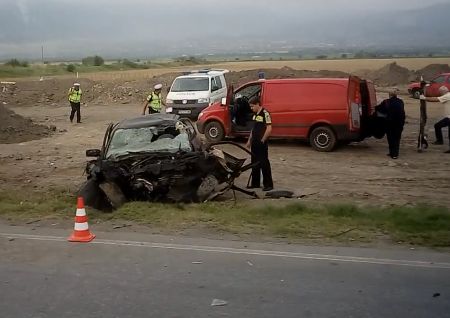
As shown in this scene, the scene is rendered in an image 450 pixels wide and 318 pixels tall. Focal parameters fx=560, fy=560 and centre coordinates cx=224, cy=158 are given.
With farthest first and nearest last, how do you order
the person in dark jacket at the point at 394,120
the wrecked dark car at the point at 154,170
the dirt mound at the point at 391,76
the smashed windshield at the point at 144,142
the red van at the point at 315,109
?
1. the dirt mound at the point at 391,76
2. the red van at the point at 315,109
3. the person in dark jacket at the point at 394,120
4. the smashed windshield at the point at 144,142
5. the wrecked dark car at the point at 154,170

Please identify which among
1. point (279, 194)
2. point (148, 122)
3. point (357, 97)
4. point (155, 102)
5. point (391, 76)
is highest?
point (391, 76)

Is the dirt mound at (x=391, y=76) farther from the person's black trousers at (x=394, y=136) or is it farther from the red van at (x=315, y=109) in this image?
the person's black trousers at (x=394, y=136)

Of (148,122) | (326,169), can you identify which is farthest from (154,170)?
(326,169)

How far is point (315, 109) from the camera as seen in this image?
1557cm

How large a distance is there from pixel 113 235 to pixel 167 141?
8.22ft

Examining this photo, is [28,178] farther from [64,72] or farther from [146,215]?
[64,72]

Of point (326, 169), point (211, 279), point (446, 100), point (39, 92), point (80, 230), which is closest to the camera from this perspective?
point (211, 279)

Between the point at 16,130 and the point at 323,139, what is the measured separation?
11.9m

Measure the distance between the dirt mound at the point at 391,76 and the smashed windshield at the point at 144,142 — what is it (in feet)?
128

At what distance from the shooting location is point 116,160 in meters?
9.20

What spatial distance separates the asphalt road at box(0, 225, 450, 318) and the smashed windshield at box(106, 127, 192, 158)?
235 centimetres

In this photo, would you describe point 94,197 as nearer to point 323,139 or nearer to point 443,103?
point 323,139

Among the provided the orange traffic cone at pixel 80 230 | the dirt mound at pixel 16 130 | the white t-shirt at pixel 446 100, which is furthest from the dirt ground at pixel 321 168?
the orange traffic cone at pixel 80 230

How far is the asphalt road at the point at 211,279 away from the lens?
4875 mm
